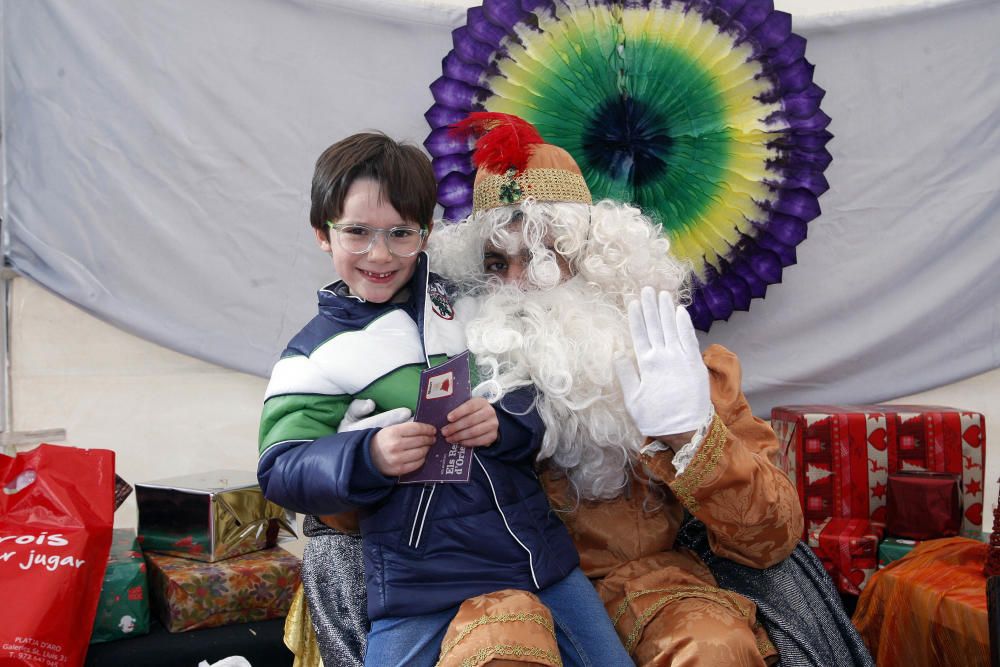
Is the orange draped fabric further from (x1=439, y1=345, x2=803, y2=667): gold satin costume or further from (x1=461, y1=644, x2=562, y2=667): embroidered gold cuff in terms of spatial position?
(x1=461, y1=644, x2=562, y2=667): embroidered gold cuff

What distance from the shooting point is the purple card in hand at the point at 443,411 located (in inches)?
59.4

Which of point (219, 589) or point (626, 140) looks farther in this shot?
point (626, 140)

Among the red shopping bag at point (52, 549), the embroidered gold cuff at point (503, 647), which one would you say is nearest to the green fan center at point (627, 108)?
the embroidered gold cuff at point (503, 647)

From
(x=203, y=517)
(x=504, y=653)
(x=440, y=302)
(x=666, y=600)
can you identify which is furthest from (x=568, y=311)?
(x=203, y=517)

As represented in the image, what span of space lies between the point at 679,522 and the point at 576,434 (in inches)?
13.7

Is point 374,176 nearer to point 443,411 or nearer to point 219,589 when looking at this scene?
point 443,411

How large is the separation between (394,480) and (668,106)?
1347 millimetres

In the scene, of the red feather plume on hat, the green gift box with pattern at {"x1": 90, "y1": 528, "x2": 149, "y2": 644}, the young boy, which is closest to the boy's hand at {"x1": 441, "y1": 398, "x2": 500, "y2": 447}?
the young boy

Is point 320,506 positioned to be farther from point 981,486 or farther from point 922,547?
point 981,486

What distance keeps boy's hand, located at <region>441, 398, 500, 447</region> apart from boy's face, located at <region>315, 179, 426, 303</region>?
31cm

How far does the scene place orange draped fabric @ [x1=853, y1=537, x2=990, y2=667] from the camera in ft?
6.06

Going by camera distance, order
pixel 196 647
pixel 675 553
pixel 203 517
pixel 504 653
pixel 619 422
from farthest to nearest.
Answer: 1. pixel 203 517
2. pixel 196 647
3. pixel 675 553
4. pixel 619 422
5. pixel 504 653

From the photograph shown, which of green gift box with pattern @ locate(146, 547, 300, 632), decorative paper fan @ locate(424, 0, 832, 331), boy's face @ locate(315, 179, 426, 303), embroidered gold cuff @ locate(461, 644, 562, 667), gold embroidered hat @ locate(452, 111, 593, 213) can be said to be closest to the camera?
embroidered gold cuff @ locate(461, 644, 562, 667)

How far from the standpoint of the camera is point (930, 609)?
75.8 inches
